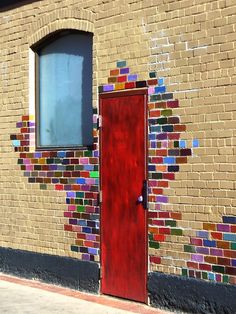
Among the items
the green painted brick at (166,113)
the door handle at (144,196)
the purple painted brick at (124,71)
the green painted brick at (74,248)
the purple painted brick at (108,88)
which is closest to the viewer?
the green painted brick at (166,113)

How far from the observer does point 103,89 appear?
675 centimetres

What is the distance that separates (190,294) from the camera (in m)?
5.79

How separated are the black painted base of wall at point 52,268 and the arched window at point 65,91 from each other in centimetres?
151

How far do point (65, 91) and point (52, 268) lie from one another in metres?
2.36

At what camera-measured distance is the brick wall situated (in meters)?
5.52

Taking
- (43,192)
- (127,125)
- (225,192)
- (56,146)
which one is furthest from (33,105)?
(225,192)

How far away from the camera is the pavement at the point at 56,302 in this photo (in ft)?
20.1

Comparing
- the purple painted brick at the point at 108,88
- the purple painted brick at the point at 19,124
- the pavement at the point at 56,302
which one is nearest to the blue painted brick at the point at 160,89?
the purple painted brick at the point at 108,88

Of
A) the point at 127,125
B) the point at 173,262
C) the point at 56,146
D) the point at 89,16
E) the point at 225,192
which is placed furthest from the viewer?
the point at 56,146

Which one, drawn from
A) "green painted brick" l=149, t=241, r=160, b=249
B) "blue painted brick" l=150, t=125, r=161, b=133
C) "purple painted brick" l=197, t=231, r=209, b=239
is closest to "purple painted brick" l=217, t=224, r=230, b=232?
"purple painted brick" l=197, t=231, r=209, b=239

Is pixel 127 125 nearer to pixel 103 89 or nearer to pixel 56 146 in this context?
pixel 103 89

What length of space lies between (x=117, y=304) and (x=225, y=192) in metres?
1.90

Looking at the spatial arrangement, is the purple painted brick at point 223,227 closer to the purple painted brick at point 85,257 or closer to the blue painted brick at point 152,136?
the blue painted brick at point 152,136

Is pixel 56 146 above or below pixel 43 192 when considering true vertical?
above
